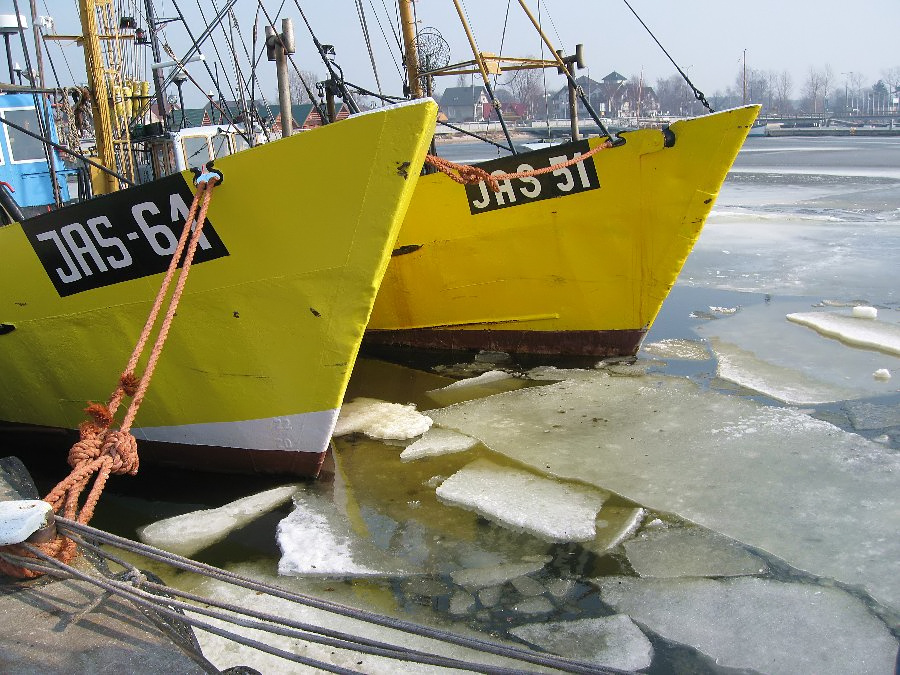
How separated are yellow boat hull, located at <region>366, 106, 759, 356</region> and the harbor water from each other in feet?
1.29

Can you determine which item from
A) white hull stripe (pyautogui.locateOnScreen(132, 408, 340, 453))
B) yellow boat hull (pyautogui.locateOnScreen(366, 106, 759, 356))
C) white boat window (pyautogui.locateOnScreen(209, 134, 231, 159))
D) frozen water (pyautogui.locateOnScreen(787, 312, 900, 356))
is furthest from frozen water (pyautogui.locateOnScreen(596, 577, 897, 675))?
white boat window (pyautogui.locateOnScreen(209, 134, 231, 159))

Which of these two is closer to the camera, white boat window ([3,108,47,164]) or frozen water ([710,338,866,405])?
frozen water ([710,338,866,405])

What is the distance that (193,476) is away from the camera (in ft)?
16.5

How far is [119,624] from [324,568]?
3.86ft

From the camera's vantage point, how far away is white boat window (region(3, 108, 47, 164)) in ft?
29.9

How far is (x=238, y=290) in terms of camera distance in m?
4.29

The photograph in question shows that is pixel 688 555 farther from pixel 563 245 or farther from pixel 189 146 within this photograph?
pixel 189 146

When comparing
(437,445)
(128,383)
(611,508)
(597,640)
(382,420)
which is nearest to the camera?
(597,640)

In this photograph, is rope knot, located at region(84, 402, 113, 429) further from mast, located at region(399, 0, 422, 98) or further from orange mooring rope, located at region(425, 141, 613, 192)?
mast, located at region(399, 0, 422, 98)

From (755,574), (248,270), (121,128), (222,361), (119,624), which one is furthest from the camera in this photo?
(121,128)

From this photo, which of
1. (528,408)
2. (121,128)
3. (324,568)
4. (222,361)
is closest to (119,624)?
(324,568)

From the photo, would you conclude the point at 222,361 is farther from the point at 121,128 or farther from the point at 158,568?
the point at 121,128

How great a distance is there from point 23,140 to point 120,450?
7.61m

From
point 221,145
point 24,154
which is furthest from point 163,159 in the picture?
point 24,154
